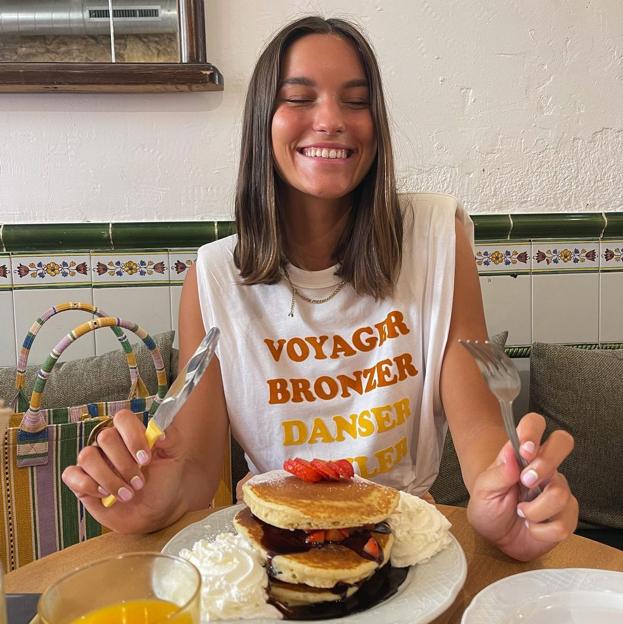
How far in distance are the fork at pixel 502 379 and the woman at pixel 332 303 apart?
0.41m

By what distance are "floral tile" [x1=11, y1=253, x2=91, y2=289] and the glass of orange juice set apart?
163 centimetres

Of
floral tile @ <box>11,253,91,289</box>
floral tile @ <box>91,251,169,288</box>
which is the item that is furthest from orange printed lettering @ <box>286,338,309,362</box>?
floral tile @ <box>11,253,91,289</box>

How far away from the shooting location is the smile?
4.14ft

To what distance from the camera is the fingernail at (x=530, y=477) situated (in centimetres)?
75

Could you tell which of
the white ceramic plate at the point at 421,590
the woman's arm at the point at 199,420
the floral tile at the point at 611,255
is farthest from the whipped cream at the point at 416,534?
the floral tile at the point at 611,255

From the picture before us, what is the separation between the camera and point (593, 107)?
2156mm

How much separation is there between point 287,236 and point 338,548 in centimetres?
81

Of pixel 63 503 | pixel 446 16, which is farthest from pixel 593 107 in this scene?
pixel 63 503

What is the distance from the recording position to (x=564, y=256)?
2.18 meters

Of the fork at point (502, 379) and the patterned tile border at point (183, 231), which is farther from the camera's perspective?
the patterned tile border at point (183, 231)

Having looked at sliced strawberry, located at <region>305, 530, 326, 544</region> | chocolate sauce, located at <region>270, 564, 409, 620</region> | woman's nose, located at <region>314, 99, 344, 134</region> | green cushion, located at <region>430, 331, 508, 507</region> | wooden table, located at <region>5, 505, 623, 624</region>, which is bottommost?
green cushion, located at <region>430, 331, 508, 507</region>

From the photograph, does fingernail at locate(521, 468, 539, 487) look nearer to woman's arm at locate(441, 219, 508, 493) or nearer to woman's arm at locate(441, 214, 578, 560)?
woman's arm at locate(441, 214, 578, 560)

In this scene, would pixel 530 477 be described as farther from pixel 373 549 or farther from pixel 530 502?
pixel 373 549

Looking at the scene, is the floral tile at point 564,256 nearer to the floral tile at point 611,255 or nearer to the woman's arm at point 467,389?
the floral tile at point 611,255
